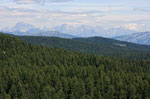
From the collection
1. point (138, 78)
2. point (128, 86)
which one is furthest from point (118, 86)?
point (138, 78)

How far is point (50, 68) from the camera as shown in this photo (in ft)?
403

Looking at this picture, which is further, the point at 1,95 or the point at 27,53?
the point at 27,53

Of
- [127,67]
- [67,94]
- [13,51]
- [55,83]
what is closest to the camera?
[67,94]

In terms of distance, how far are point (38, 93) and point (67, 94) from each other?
38.3ft

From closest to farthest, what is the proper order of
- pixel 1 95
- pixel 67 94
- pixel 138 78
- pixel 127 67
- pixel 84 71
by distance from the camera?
pixel 1 95 → pixel 67 94 → pixel 138 78 → pixel 84 71 → pixel 127 67

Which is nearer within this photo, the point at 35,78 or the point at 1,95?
the point at 1,95

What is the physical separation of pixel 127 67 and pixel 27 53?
61068 mm

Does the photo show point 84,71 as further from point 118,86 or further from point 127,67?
point 127,67

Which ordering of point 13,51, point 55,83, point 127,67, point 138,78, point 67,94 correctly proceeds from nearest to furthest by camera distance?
1. point 67,94
2. point 55,83
3. point 138,78
4. point 127,67
5. point 13,51

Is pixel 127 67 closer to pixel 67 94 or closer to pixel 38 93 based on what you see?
pixel 67 94

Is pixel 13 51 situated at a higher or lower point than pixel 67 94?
higher

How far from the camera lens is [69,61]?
15275 cm

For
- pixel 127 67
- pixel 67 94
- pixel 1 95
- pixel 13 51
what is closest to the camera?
pixel 1 95

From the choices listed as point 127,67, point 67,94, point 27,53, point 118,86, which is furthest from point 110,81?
point 27,53
